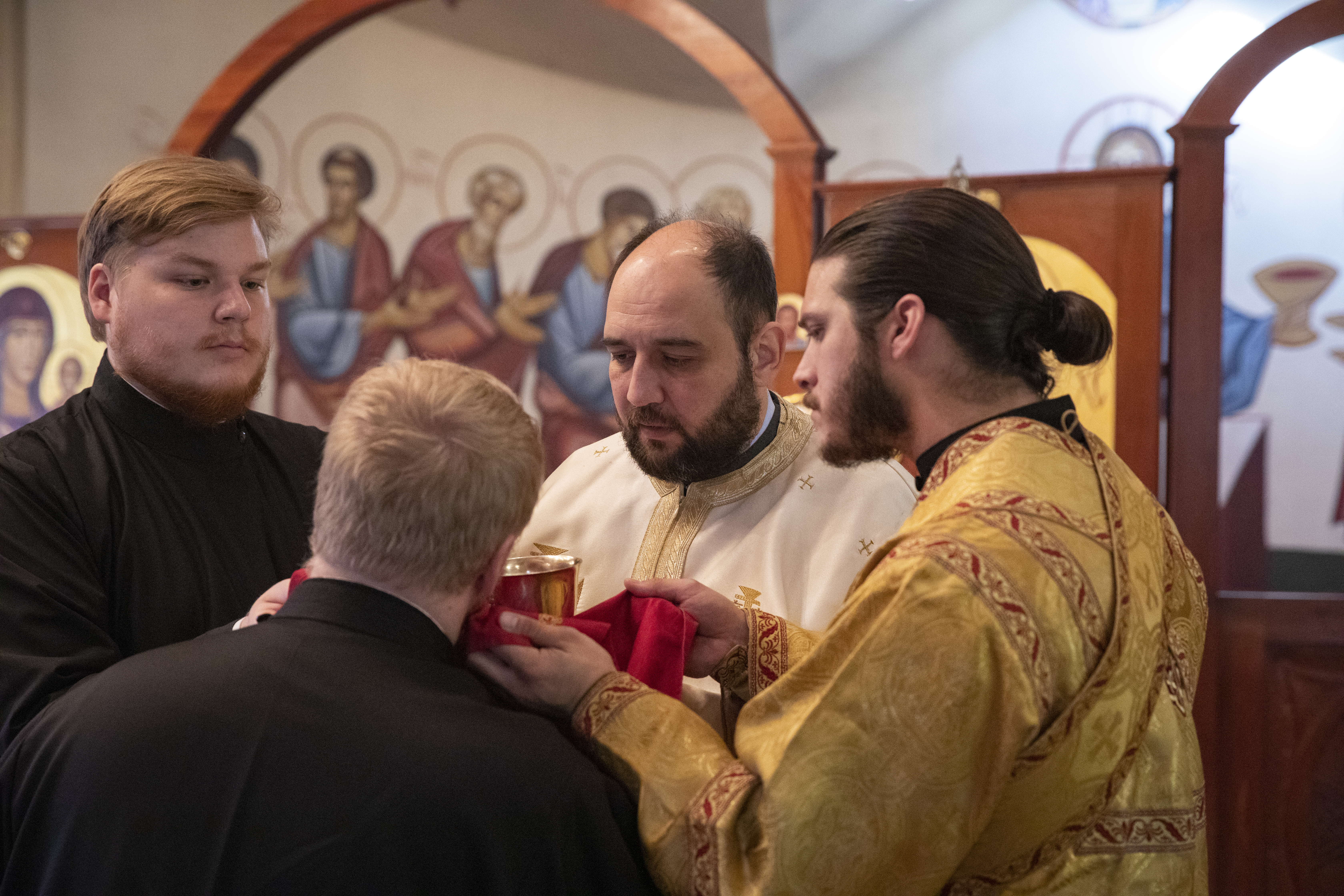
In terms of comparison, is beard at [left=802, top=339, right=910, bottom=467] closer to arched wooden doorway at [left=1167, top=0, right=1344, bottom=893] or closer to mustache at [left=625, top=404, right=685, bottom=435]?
mustache at [left=625, top=404, right=685, bottom=435]

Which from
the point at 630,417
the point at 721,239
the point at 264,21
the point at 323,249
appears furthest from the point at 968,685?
the point at 264,21

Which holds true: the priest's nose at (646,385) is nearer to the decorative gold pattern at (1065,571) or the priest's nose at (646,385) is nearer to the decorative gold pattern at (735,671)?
the decorative gold pattern at (735,671)

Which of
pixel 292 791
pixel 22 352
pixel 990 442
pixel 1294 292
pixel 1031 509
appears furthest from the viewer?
pixel 1294 292

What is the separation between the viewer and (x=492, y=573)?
5.46ft

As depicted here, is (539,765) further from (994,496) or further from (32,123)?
(32,123)

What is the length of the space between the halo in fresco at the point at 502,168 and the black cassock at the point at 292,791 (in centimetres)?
741

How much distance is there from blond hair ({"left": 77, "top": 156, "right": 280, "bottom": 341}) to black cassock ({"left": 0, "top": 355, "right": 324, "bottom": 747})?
0.26 meters

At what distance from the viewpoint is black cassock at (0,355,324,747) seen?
2074 millimetres

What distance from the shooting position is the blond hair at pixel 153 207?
237cm

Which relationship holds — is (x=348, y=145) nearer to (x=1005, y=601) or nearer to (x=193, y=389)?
(x=193, y=389)

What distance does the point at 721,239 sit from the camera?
276 centimetres

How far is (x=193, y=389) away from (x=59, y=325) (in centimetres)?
508

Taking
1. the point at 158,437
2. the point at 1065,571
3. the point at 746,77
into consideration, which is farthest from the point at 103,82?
the point at 1065,571

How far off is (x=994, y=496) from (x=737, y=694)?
2.89ft
